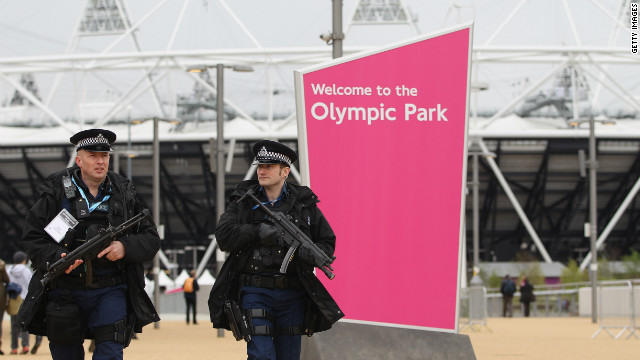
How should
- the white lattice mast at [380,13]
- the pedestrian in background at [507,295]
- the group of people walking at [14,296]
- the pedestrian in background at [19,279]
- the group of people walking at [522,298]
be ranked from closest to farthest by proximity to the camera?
the group of people walking at [14,296], the pedestrian in background at [19,279], the pedestrian in background at [507,295], the group of people walking at [522,298], the white lattice mast at [380,13]

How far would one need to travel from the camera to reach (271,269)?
7.15 m

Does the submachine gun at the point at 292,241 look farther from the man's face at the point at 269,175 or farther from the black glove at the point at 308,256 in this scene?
the man's face at the point at 269,175

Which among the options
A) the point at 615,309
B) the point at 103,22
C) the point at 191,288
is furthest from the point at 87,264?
the point at 103,22

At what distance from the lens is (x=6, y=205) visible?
6309 centimetres

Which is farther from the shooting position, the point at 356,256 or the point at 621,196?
the point at 621,196

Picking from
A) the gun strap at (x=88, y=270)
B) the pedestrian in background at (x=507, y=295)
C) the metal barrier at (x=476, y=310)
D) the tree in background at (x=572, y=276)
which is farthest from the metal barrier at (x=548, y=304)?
the gun strap at (x=88, y=270)

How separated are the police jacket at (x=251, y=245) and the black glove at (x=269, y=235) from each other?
0.07 meters

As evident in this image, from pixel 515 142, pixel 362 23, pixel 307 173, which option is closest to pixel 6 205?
pixel 362 23

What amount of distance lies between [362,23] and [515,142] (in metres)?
9.54

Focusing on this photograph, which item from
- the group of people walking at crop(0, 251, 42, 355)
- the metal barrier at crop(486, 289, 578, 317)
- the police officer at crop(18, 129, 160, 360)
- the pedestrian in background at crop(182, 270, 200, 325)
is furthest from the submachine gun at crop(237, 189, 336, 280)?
the metal barrier at crop(486, 289, 578, 317)

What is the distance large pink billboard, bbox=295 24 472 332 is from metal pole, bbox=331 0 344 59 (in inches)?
149

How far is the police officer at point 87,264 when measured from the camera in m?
6.80

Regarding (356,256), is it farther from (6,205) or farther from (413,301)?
(6,205)

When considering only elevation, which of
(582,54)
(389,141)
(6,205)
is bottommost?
(6,205)
